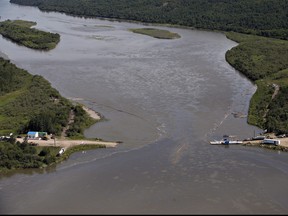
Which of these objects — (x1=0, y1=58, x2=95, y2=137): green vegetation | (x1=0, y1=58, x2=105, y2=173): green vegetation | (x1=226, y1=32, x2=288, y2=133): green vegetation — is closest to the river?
(x1=0, y1=58, x2=105, y2=173): green vegetation

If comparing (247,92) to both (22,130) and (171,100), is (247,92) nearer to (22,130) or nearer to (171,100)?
(171,100)

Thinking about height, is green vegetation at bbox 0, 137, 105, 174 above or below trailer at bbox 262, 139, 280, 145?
below

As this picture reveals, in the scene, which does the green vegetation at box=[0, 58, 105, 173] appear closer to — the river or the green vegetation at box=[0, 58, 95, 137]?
the green vegetation at box=[0, 58, 95, 137]

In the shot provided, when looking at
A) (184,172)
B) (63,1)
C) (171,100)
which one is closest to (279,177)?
(184,172)

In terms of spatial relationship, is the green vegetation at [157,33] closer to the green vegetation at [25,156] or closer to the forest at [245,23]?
the forest at [245,23]

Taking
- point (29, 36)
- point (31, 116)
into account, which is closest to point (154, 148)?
point (31, 116)

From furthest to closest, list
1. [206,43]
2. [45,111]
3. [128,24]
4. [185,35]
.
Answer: [128,24], [185,35], [206,43], [45,111]
